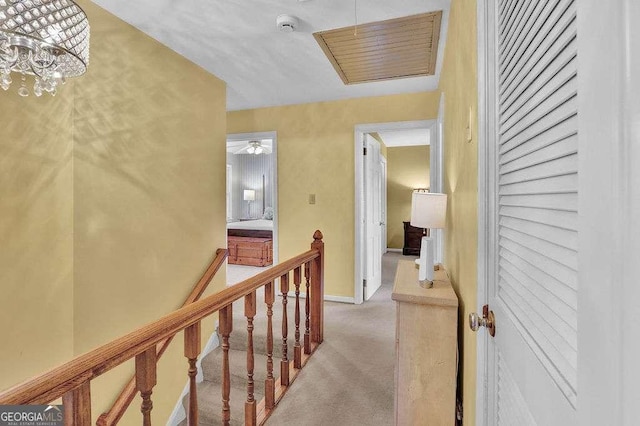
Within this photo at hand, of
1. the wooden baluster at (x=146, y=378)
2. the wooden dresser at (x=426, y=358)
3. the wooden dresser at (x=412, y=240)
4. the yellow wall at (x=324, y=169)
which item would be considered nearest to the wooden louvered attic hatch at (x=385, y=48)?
the yellow wall at (x=324, y=169)

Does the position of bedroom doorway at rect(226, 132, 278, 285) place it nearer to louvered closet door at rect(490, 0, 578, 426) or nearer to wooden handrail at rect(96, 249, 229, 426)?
wooden handrail at rect(96, 249, 229, 426)

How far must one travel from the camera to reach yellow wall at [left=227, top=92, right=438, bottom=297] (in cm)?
374

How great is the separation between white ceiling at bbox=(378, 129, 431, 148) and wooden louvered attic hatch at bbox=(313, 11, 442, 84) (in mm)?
2385

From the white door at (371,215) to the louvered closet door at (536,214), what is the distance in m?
2.88

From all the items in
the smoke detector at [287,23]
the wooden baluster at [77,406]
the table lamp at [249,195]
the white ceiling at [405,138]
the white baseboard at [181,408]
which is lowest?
the white baseboard at [181,408]

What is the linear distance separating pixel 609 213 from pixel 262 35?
8.11 feet

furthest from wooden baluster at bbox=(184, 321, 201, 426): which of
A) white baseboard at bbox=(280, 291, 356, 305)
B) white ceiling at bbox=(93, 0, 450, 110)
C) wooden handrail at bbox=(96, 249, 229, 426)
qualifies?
white baseboard at bbox=(280, 291, 356, 305)

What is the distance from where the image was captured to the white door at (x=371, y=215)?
3881mm

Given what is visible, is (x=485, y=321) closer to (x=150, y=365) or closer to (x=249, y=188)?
(x=150, y=365)

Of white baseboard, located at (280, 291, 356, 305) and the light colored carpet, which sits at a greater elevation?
white baseboard, located at (280, 291, 356, 305)

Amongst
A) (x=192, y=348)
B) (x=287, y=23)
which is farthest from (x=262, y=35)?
(x=192, y=348)

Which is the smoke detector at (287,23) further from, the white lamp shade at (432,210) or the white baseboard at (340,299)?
the white baseboard at (340,299)

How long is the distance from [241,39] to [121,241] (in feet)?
5.64

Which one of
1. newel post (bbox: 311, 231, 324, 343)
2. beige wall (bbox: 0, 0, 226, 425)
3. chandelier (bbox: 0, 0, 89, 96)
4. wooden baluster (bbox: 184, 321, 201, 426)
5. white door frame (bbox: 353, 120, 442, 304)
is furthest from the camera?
white door frame (bbox: 353, 120, 442, 304)
